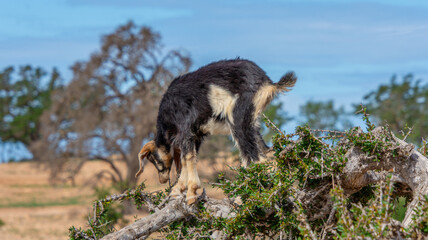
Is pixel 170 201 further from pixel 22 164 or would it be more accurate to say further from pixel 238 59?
pixel 22 164

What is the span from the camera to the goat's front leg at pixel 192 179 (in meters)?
5.10

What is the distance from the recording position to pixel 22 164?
39.1 metres

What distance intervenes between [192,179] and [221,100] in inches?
36.1

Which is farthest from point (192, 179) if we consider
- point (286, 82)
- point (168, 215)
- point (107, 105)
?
point (107, 105)

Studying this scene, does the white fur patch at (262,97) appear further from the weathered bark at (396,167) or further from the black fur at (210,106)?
the weathered bark at (396,167)

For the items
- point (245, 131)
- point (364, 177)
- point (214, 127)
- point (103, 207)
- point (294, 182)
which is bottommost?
point (364, 177)

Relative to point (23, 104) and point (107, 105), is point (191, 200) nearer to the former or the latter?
point (107, 105)

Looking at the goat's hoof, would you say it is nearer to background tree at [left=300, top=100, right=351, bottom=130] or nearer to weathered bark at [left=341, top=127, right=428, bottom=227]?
weathered bark at [left=341, top=127, right=428, bottom=227]

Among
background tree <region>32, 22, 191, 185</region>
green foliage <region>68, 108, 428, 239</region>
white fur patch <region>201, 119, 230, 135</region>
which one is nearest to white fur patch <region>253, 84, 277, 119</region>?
white fur patch <region>201, 119, 230, 135</region>

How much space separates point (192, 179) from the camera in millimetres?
5355

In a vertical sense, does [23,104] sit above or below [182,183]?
above

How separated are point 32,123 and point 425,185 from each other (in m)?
37.7

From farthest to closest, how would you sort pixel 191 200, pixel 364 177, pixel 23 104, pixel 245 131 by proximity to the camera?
pixel 23 104 < pixel 245 131 < pixel 191 200 < pixel 364 177

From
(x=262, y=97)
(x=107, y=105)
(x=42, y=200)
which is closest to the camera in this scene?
(x=262, y=97)
